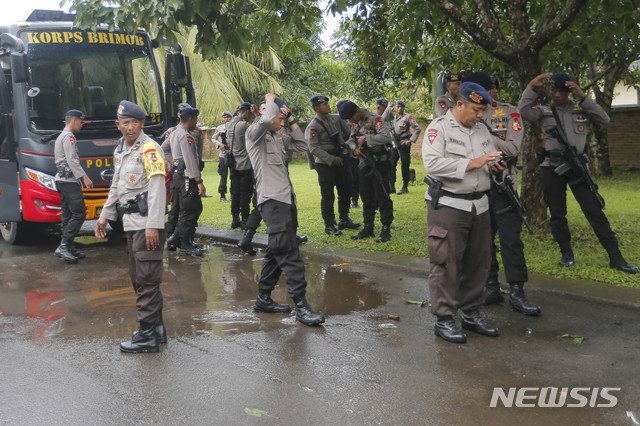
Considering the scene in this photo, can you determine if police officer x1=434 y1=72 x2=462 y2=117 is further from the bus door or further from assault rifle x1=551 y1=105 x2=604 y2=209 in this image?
the bus door

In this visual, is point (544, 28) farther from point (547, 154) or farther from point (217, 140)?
point (217, 140)

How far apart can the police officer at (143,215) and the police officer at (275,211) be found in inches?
40.9

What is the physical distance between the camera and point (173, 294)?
705 centimetres

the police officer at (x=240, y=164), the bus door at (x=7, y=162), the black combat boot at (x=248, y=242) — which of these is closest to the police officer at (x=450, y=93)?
the black combat boot at (x=248, y=242)

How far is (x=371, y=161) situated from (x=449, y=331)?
446cm

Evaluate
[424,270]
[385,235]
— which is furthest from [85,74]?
[424,270]

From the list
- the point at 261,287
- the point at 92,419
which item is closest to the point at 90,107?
the point at 261,287

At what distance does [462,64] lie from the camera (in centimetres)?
1156

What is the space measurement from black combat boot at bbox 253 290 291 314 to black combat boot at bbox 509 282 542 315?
Answer: 2.03m

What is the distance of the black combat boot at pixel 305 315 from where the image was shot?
571 cm

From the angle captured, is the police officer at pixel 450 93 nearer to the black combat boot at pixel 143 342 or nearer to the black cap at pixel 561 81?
the black cap at pixel 561 81

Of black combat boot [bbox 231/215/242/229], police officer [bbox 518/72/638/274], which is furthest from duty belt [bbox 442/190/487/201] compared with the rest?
black combat boot [bbox 231/215/242/229]

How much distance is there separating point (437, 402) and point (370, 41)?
7831 mm

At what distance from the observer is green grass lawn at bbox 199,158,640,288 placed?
23.3 ft
